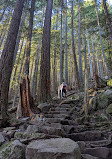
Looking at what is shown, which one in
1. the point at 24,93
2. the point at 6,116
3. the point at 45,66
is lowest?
the point at 6,116

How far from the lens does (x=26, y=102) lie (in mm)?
5586

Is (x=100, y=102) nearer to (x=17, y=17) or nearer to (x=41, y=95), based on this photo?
(x=41, y=95)

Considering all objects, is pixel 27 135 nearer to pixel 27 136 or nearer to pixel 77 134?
pixel 27 136

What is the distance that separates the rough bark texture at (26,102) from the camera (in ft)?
17.5

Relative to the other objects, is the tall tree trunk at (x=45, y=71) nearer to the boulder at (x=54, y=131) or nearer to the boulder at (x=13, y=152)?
the boulder at (x=54, y=131)

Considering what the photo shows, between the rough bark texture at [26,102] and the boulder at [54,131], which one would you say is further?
the rough bark texture at [26,102]

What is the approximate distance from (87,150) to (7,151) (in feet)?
4.91

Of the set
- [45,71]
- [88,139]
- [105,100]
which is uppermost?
[45,71]

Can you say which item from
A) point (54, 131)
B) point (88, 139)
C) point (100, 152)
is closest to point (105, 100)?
point (88, 139)

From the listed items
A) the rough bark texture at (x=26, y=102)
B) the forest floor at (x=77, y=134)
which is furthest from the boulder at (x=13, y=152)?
the rough bark texture at (x=26, y=102)

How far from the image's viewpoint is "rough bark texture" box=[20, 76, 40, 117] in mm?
5324

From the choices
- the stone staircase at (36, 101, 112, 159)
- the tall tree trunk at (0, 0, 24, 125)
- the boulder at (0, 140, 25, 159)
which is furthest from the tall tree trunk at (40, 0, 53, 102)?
the boulder at (0, 140, 25, 159)

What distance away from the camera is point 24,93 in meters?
5.72

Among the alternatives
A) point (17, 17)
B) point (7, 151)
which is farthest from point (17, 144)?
point (17, 17)
